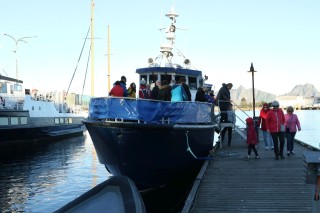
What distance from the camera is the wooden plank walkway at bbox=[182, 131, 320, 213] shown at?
7.89 metres

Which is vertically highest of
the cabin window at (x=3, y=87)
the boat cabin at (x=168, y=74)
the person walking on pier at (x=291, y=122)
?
the cabin window at (x=3, y=87)

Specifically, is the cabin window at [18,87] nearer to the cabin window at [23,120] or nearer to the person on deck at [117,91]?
the cabin window at [23,120]

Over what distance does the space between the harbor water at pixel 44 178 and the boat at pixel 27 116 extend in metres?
2.88

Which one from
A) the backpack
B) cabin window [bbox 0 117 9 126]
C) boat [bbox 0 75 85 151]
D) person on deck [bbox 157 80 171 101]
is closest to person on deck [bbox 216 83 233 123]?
the backpack

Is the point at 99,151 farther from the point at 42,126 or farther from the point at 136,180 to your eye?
the point at 42,126

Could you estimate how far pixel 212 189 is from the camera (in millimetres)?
9430

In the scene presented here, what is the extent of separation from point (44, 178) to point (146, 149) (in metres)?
9.37

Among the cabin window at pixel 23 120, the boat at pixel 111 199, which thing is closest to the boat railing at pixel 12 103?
the cabin window at pixel 23 120

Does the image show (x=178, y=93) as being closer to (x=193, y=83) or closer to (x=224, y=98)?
(x=224, y=98)

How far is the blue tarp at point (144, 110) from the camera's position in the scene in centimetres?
1154

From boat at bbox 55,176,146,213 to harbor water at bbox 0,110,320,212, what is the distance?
7.82 metres

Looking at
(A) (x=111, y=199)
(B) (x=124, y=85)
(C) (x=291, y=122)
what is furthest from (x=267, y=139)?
(A) (x=111, y=199)

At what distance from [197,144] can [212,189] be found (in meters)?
4.04

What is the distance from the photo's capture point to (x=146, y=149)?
11523 mm
